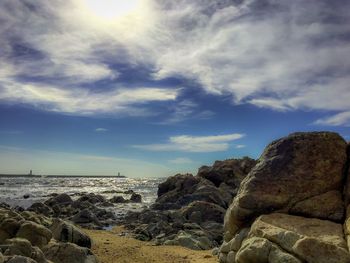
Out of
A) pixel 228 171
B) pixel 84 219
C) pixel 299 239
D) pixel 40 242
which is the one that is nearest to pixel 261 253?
pixel 299 239

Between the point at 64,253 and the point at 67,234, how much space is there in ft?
12.3

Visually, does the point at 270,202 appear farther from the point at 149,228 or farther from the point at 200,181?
the point at 200,181

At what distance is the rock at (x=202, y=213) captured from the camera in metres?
31.0

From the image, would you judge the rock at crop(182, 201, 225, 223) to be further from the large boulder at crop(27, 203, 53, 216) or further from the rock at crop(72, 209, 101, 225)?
the large boulder at crop(27, 203, 53, 216)

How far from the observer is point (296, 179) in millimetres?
13852

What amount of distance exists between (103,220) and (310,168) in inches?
1051

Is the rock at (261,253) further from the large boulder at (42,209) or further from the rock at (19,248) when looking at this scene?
the large boulder at (42,209)

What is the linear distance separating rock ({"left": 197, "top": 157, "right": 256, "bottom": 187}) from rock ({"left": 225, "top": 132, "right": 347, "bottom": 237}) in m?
38.7

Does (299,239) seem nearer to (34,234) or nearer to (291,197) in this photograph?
(291,197)

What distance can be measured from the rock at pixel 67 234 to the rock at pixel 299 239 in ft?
26.3

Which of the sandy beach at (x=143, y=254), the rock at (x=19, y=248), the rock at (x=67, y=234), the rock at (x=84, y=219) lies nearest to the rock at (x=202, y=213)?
the rock at (x=84, y=219)

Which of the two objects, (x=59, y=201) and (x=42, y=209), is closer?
(x=42, y=209)

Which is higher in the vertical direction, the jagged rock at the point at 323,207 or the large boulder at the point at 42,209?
the jagged rock at the point at 323,207

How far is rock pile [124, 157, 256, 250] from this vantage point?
24.1 m
